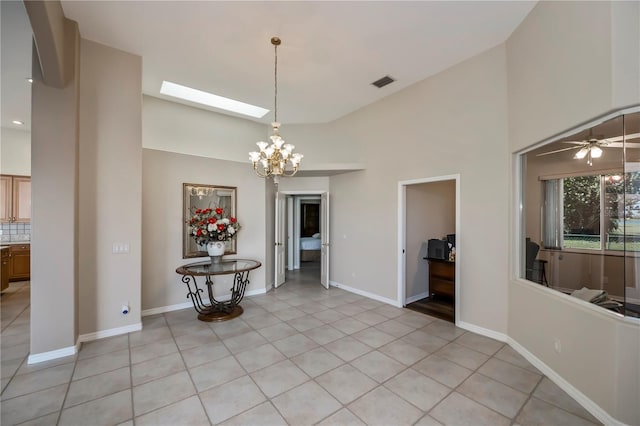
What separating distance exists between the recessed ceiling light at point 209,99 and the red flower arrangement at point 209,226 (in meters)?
2.01

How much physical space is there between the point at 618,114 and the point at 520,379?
250cm

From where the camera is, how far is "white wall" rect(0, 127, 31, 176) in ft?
18.6

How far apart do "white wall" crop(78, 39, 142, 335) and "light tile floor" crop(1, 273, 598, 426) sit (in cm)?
51

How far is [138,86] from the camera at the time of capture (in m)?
3.53

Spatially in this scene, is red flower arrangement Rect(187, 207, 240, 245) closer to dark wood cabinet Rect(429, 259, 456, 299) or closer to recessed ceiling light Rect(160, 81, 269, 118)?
recessed ceiling light Rect(160, 81, 269, 118)

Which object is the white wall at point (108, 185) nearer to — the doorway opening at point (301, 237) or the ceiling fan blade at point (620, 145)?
the doorway opening at point (301, 237)

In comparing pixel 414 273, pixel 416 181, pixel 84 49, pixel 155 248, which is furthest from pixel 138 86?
pixel 414 273

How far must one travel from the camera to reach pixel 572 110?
7.68 ft

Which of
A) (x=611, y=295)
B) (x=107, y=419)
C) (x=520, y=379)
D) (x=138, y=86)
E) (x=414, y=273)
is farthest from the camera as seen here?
(x=414, y=273)

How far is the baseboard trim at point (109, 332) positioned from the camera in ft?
10.6

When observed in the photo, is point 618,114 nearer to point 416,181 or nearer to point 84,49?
point 416,181

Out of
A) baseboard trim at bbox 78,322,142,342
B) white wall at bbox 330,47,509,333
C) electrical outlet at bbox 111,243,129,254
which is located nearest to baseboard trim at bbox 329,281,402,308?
white wall at bbox 330,47,509,333

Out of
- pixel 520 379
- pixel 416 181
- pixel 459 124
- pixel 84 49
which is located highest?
pixel 84 49

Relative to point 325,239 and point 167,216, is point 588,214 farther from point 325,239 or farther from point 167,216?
point 167,216
